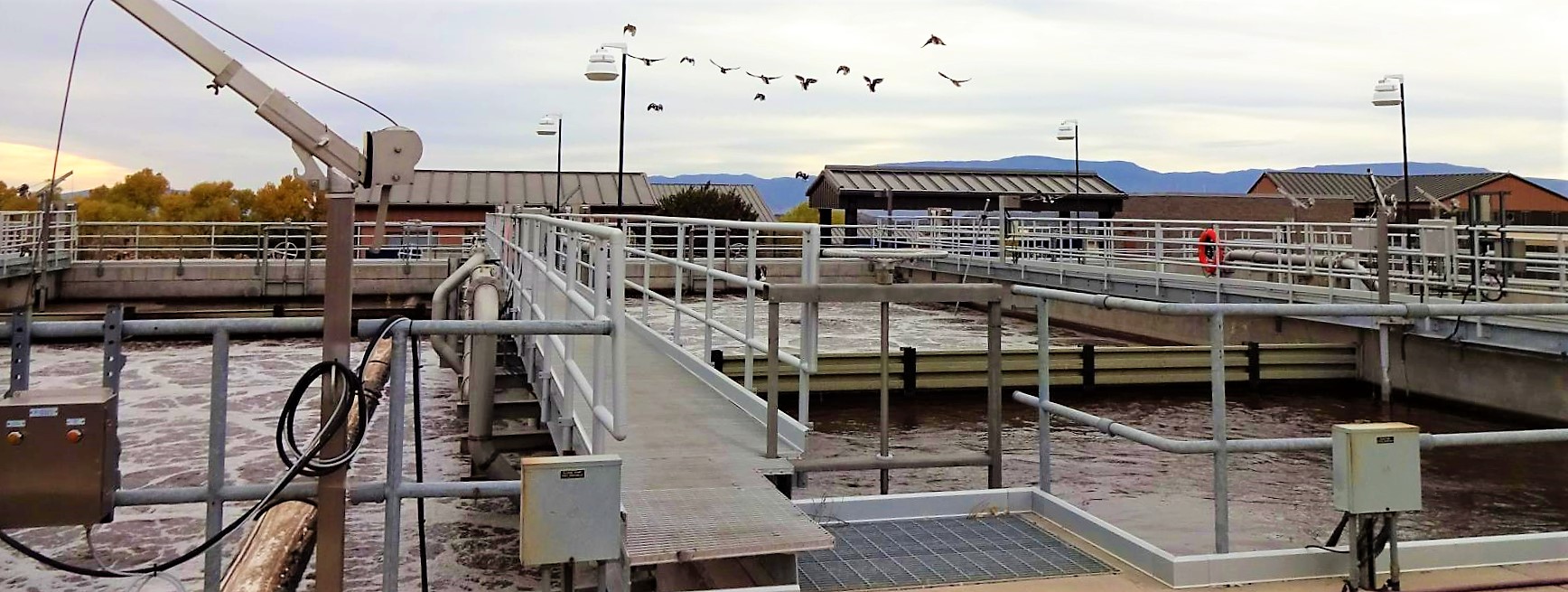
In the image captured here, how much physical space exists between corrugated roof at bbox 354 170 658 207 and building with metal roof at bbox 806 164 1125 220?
13.8 m

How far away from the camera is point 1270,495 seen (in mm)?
8711

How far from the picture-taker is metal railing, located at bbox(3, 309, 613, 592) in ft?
11.2

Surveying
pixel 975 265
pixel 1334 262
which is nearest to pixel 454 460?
pixel 1334 262

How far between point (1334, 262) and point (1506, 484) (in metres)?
10.7

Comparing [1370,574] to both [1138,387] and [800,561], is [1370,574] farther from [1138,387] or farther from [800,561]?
[1138,387]

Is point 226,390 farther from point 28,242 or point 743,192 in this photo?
point 743,192

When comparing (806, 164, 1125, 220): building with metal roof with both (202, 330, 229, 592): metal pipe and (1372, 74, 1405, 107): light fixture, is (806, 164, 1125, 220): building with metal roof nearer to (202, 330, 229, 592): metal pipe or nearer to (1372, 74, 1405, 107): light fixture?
(1372, 74, 1405, 107): light fixture

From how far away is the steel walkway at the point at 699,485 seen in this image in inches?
158

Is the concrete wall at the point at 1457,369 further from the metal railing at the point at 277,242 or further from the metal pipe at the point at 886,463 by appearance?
the metal railing at the point at 277,242

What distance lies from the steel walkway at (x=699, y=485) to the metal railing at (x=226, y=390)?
733 millimetres

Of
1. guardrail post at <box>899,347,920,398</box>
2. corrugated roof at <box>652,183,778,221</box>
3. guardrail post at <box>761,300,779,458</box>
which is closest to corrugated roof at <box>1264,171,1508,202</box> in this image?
corrugated roof at <box>652,183,778,221</box>

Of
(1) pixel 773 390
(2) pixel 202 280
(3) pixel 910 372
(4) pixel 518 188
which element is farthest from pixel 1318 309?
(4) pixel 518 188

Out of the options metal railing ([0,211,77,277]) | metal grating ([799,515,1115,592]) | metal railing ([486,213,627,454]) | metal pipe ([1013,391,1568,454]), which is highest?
metal railing ([0,211,77,277])

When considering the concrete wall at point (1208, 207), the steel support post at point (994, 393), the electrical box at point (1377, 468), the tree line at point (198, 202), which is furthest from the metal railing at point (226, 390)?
the tree line at point (198, 202)
